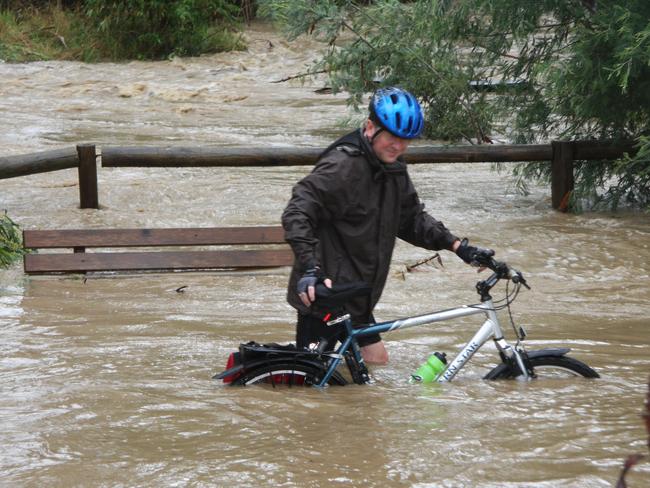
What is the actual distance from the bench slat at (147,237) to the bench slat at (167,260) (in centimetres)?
14

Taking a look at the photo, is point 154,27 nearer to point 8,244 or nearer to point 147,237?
point 8,244

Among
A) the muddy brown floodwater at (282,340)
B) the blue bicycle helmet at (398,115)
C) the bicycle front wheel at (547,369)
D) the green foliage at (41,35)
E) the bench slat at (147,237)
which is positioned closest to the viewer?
the muddy brown floodwater at (282,340)

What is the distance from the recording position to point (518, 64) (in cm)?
1294

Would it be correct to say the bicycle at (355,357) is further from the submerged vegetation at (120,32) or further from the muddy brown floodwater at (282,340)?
the submerged vegetation at (120,32)

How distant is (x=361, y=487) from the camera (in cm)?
440

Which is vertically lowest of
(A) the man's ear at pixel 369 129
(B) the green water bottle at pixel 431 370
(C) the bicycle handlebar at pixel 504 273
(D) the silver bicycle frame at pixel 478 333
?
(B) the green water bottle at pixel 431 370

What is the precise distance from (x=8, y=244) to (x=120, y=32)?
657 inches

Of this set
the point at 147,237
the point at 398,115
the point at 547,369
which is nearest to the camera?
the point at 398,115

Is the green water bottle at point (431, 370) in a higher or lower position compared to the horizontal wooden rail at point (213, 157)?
lower

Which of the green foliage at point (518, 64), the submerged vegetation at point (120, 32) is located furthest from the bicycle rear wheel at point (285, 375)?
the submerged vegetation at point (120, 32)

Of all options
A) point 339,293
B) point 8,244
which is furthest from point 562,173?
point 339,293

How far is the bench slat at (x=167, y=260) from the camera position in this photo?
922 centimetres

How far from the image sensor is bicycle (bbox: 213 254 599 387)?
554cm

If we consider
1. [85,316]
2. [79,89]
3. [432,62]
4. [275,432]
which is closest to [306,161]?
[432,62]
